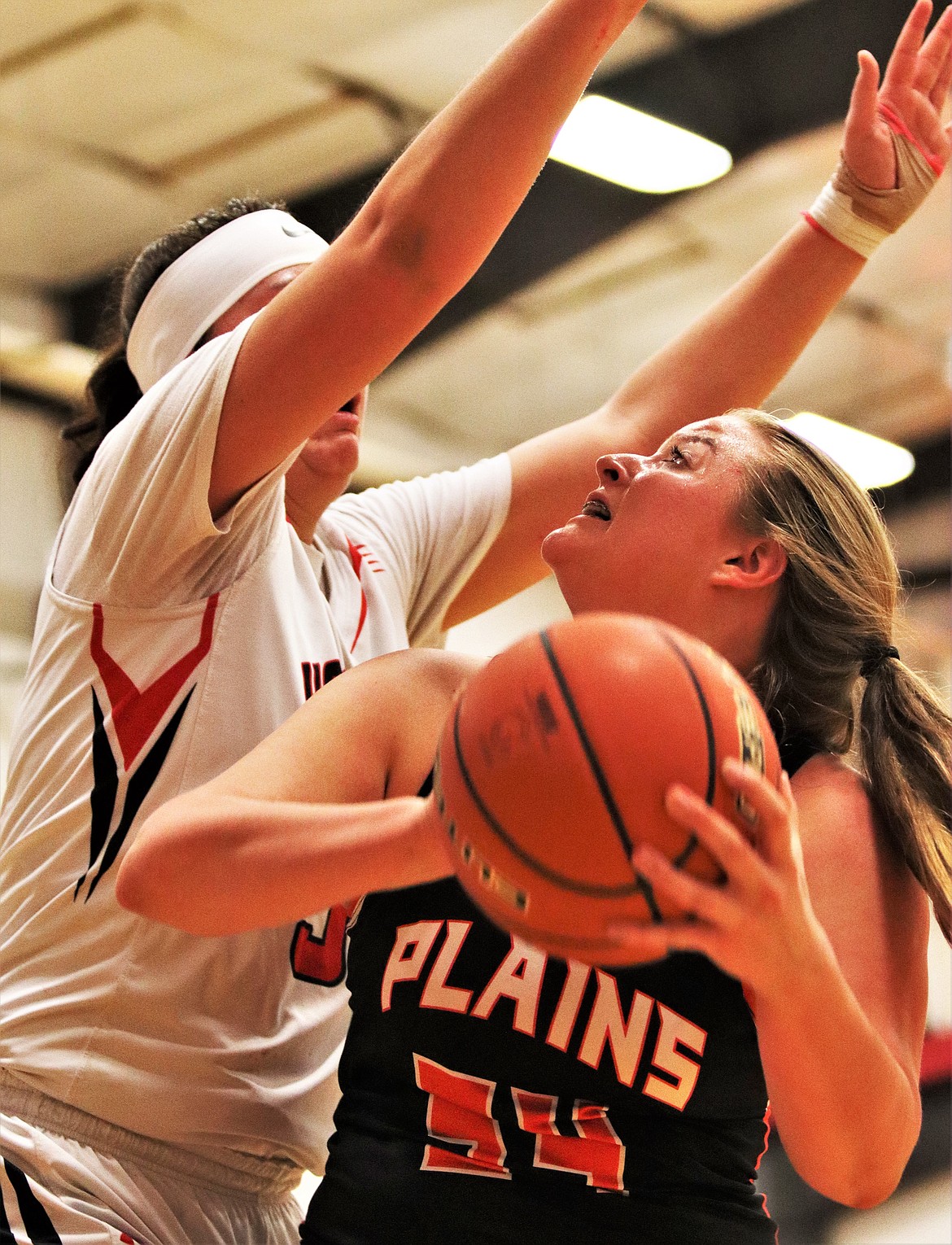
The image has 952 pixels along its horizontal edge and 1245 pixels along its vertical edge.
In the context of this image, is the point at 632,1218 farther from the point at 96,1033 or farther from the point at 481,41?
the point at 481,41

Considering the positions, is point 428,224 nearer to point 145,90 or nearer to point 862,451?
point 145,90

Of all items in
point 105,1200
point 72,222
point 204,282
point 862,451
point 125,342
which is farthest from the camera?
point 862,451

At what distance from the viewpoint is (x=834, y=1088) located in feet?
5.18

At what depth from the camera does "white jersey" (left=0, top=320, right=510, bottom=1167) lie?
6.64ft

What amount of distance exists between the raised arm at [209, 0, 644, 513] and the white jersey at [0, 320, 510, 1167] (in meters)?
0.13

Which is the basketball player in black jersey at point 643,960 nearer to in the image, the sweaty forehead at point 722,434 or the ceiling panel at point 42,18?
the sweaty forehead at point 722,434

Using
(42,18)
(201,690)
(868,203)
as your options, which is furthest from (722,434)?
(42,18)

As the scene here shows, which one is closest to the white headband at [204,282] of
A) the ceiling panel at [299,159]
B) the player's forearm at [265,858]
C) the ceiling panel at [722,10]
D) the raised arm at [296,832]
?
the raised arm at [296,832]

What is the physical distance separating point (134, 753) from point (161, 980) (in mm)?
329

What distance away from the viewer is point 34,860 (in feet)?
7.13

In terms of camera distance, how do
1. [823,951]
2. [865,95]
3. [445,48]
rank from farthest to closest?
[445,48] < [865,95] < [823,951]

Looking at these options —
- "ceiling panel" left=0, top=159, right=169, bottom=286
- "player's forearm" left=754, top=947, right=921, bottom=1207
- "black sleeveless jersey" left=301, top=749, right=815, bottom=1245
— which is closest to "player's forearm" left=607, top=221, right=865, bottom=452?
"black sleeveless jersey" left=301, top=749, right=815, bottom=1245

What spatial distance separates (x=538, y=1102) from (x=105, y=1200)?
62 centimetres

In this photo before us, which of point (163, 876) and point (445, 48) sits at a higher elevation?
point (163, 876)
